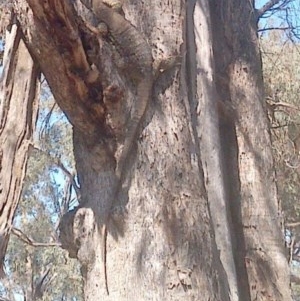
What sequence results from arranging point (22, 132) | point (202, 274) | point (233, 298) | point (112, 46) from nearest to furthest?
point (202, 274) → point (112, 46) → point (22, 132) → point (233, 298)

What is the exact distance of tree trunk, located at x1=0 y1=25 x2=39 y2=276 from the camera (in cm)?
251

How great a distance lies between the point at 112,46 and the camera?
2445mm

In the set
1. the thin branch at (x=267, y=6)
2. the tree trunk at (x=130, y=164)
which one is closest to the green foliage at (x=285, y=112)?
the thin branch at (x=267, y=6)

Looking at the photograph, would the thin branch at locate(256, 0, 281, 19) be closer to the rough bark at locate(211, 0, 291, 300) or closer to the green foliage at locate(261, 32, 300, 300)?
the rough bark at locate(211, 0, 291, 300)

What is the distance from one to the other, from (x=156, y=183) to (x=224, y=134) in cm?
159

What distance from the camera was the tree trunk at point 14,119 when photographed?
2.51m

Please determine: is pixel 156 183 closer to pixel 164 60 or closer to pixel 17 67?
pixel 164 60

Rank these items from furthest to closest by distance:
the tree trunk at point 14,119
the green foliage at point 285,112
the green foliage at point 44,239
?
the green foliage at point 44,239 → the green foliage at point 285,112 → the tree trunk at point 14,119

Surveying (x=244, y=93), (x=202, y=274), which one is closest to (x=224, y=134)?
(x=244, y=93)

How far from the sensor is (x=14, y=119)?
2.64 meters

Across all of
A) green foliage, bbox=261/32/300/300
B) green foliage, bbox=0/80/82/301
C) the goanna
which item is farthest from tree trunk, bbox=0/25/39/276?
green foliage, bbox=0/80/82/301

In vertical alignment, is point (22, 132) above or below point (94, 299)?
above

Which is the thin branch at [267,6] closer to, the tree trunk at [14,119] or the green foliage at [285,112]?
the green foliage at [285,112]

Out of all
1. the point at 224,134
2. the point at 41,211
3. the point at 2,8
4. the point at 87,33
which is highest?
the point at 41,211
